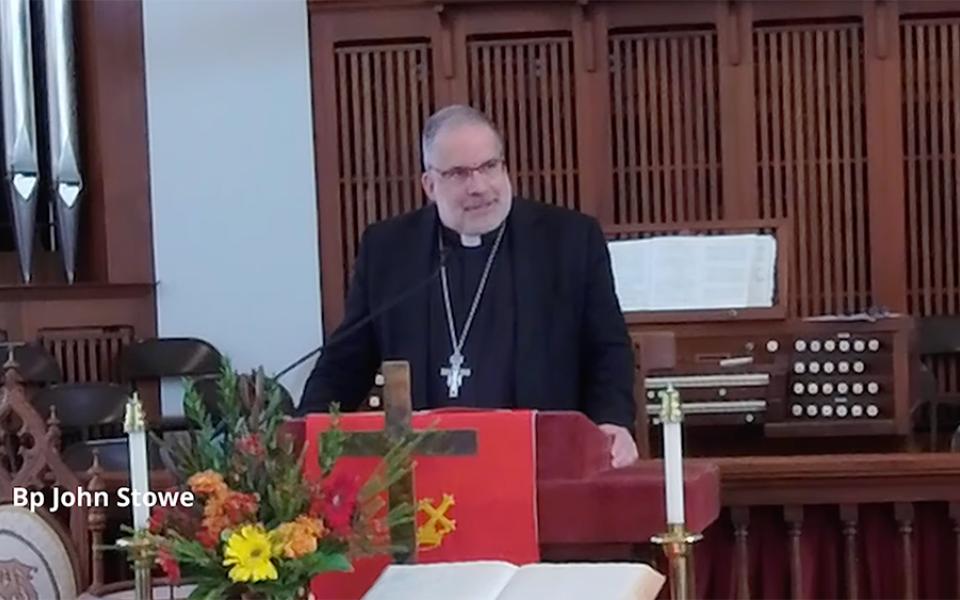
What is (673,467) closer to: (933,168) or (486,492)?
(486,492)

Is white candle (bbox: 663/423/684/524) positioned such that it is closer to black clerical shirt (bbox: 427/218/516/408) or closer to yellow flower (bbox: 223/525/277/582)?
yellow flower (bbox: 223/525/277/582)

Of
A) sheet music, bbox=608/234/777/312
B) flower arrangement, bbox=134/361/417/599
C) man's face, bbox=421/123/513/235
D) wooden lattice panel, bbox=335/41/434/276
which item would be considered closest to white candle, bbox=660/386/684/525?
flower arrangement, bbox=134/361/417/599

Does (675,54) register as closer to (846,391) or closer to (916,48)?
(916,48)

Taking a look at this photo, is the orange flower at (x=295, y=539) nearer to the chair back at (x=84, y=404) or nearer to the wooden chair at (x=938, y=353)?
the chair back at (x=84, y=404)

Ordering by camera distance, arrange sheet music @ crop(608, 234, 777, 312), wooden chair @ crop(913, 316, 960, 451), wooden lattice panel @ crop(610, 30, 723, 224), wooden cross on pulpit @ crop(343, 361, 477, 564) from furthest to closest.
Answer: wooden lattice panel @ crop(610, 30, 723, 224) → wooden chair @ crop(913, 316, 960, 451) → sheet music @ crop(608, 234, 777, 312) → wooden cross on pulpit @ crop(343, 361, 477, 564)

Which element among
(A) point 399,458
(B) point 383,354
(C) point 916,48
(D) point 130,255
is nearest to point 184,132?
(D) point 130,255

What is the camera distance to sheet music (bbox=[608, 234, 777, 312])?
5.75 m

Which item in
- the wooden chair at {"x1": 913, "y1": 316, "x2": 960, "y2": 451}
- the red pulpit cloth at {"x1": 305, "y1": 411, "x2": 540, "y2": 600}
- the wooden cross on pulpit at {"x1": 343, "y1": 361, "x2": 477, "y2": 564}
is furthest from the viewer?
the wooden chair at {"x1": 913, "y1": 316, "x2": 960, "y2": 451}

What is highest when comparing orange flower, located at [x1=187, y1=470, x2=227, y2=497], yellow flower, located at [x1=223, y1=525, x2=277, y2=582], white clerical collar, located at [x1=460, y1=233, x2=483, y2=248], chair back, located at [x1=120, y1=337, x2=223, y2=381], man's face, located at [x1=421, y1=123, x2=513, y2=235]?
man's face, located at [x1=421, y1=123, x2=513, y2=235]

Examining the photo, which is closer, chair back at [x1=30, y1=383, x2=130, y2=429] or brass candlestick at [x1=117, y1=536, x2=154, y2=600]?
brass candlestick at [x1=117, y1=536, x2=154, y2=600]

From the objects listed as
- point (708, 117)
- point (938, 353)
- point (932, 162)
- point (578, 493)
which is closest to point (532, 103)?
point (708, 117)

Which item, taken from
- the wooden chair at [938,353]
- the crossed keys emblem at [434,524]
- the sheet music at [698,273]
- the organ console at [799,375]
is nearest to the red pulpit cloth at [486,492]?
the crossed keys emblem at [434,524]

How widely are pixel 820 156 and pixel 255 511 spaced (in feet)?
16.5

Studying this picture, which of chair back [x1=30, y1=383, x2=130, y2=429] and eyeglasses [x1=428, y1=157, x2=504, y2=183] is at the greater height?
eyeglasses [x1=428, y1=157, x2=504, y2=183]
